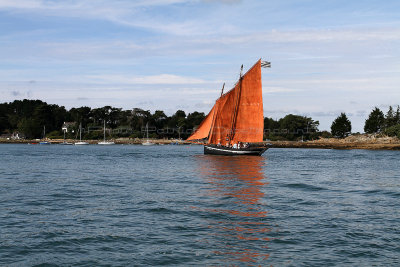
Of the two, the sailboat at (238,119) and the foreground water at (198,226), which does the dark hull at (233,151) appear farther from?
the foreground water at (198,226)

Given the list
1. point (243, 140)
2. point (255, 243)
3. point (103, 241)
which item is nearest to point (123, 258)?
point (103, 241)

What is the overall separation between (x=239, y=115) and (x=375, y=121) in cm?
12200

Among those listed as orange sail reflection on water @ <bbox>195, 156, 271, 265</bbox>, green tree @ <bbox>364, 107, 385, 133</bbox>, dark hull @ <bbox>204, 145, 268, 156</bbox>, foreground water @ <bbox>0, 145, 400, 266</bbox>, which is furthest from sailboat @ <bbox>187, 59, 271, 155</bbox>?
green tree @ <bbox>364, 107, 385, 133</bbox>

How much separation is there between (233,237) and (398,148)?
147718 mm

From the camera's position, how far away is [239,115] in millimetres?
82688

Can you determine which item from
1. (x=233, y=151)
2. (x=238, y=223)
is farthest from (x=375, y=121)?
(x=238, y=223)

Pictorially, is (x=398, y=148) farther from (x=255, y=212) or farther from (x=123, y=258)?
(x=123, y=258)

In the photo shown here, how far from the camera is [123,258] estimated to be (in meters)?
15.9

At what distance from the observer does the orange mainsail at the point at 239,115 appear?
79.8 meters

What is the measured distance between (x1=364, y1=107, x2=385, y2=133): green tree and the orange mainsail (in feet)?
389

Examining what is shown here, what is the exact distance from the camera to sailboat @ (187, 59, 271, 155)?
79.9 metres

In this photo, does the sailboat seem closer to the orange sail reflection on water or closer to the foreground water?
the orange sail reflection on water

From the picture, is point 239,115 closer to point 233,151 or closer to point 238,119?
point 238,119

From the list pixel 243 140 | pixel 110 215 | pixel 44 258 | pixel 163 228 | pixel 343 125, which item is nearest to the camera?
pixel 44 258
